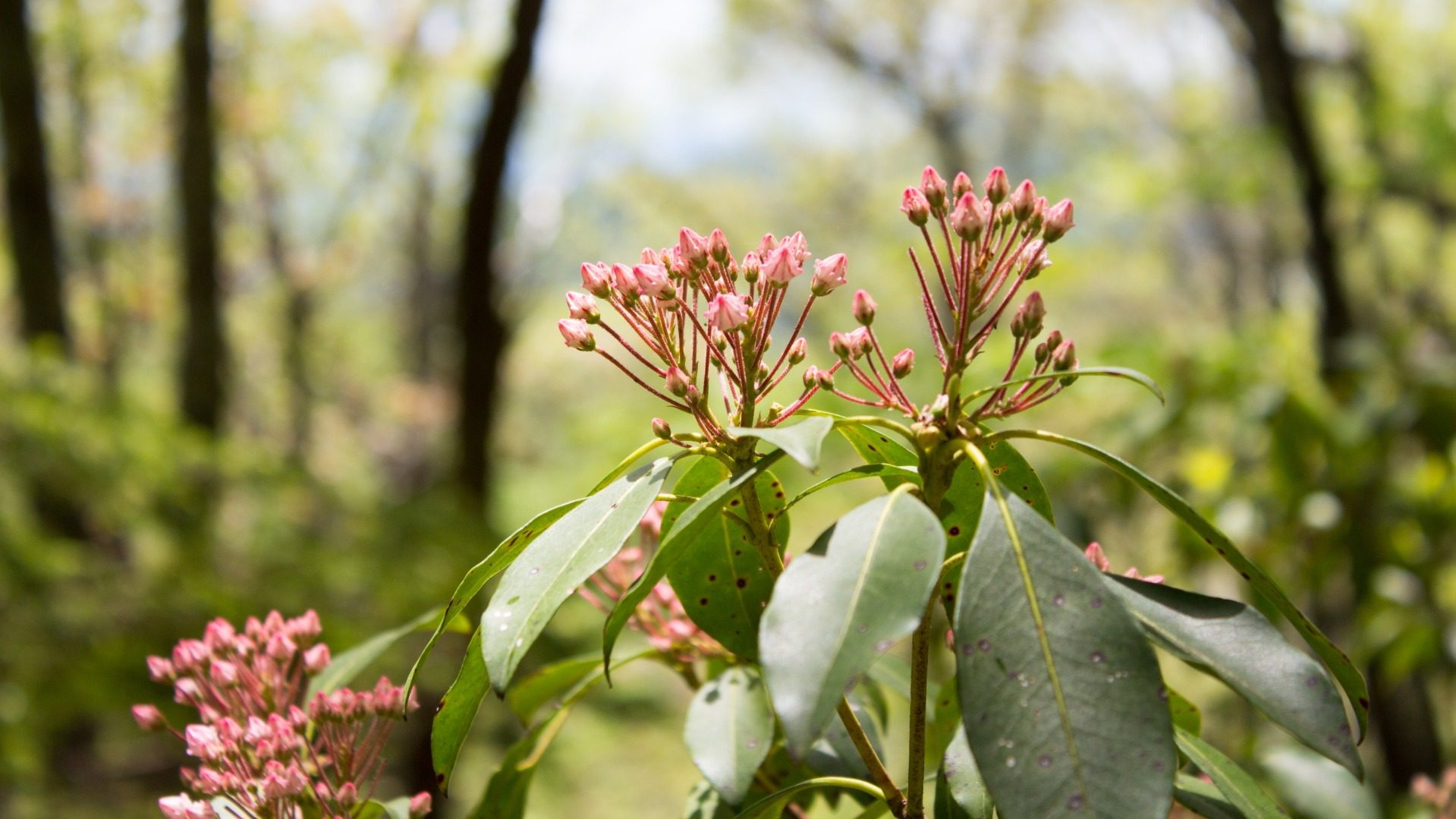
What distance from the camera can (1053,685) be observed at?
49 cm

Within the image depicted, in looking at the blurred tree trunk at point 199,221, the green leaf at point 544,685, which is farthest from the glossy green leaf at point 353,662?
the blurred tree trunk at point 199,221

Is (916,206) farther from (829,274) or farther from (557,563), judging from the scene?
(557,563)

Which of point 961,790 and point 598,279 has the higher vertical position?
point 598,279

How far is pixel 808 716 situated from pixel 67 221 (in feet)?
49.2

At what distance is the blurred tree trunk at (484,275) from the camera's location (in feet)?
12.3

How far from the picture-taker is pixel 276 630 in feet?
2.69

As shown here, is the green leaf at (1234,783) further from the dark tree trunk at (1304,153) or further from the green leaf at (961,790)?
the dark tree trunk at (1304,153)

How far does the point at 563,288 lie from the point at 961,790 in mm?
10931

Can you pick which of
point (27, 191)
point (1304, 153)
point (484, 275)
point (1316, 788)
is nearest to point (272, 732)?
point (1316, 788)

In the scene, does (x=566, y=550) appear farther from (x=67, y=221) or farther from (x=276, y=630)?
(x=67, y=221)

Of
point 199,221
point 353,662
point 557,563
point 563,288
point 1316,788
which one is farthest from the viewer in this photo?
point 563,288

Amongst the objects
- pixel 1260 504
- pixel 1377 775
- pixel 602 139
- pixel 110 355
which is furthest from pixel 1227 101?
pixel 110 355

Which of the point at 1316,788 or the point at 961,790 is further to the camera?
the point at 1316,788

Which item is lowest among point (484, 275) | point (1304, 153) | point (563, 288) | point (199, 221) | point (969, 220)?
point (969, 220)
